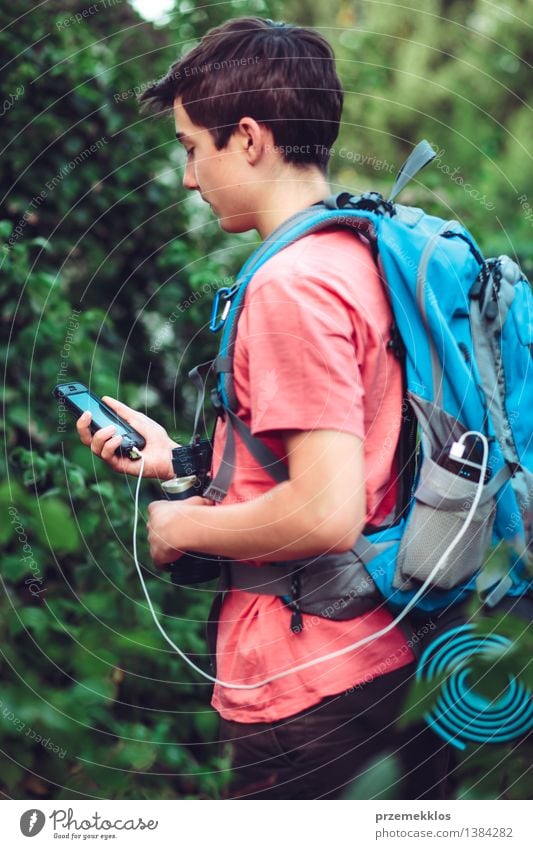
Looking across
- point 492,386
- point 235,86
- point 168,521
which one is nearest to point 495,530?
point 492,386

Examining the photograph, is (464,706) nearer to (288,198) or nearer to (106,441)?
(106,441)

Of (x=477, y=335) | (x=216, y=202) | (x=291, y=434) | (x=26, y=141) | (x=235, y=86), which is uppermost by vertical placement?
(x=26, y=141)

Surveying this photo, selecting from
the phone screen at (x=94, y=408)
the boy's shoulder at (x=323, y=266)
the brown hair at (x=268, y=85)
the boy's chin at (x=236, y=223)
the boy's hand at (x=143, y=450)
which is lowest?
the boy's hand at (x=143, y=450)

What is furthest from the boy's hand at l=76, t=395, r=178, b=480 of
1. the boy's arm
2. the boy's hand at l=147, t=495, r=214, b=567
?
the boy's arm

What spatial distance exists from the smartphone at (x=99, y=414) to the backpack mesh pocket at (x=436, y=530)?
550 mm

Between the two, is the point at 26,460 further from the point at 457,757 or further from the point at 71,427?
the point at 457,757

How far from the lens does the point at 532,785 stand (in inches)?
45.6

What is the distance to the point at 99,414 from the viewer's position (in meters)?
1.73

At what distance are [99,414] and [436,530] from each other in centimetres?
68

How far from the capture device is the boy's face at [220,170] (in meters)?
1.51

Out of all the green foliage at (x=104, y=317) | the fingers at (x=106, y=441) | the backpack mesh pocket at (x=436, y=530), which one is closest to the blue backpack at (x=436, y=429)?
the backpack mesh pocket at (x=436, y=530)

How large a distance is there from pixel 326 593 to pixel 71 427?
144 cm

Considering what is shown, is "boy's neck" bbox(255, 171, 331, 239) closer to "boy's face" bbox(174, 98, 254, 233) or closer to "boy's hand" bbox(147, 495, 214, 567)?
"boy's face" bbox(174, 98, 254, 233)

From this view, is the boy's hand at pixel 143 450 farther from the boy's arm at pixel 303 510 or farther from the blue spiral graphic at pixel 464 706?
the blue spiral graphic at pixel 464 706
